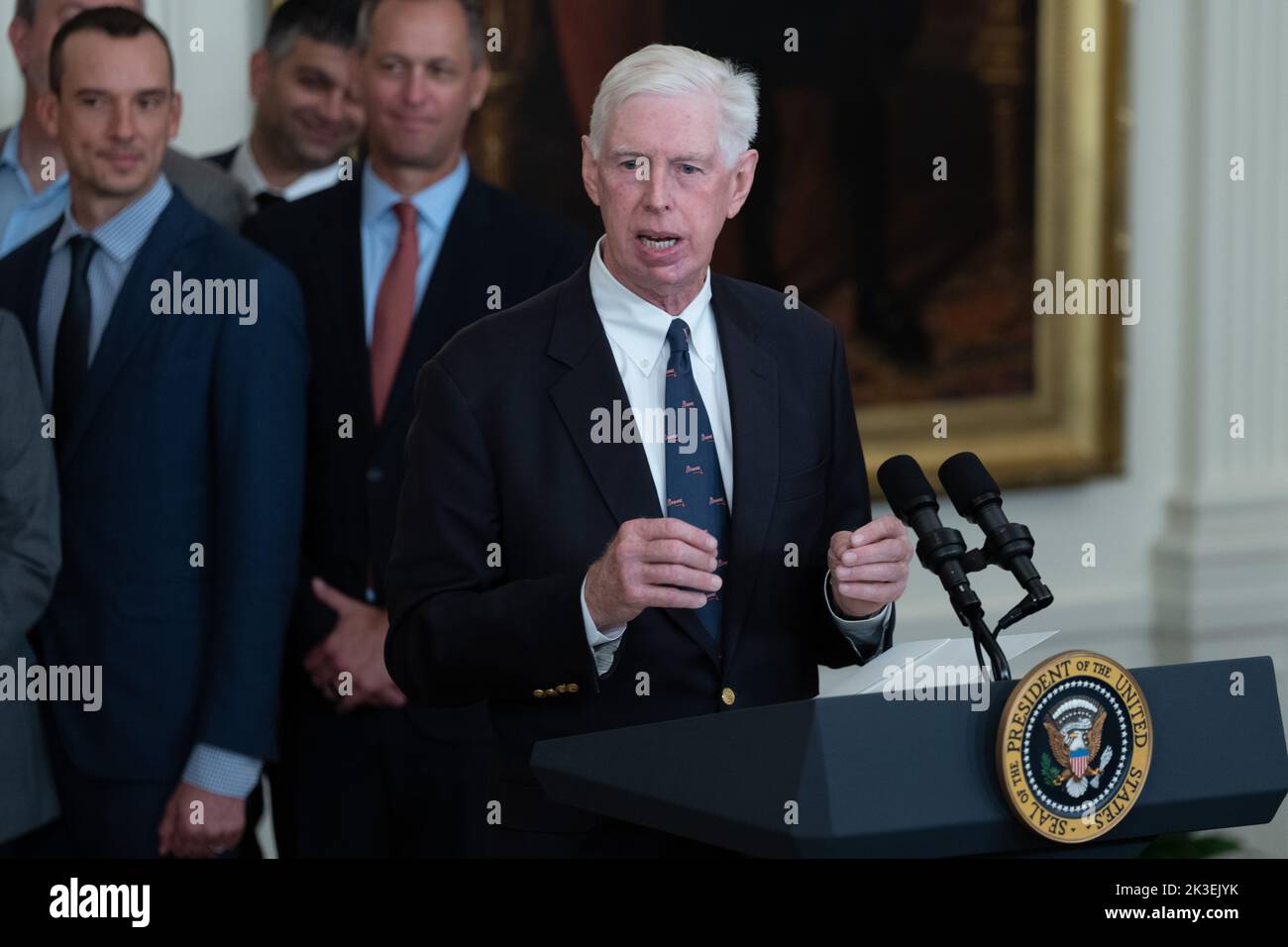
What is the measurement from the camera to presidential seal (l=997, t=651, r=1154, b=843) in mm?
1868

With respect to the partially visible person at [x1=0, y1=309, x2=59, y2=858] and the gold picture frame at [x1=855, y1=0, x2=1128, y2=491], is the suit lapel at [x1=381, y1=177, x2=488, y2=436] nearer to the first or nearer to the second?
the partially visible person at [x1=0, y1=309, x2=59, y2=858]

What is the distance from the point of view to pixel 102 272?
3672 millimetres

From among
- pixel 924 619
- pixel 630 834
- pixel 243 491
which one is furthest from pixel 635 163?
pixel 924 619

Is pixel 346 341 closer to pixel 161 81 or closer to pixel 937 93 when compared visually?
pixel 161 81

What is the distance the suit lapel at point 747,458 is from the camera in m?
2.41

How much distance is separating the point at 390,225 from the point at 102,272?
0.62 m

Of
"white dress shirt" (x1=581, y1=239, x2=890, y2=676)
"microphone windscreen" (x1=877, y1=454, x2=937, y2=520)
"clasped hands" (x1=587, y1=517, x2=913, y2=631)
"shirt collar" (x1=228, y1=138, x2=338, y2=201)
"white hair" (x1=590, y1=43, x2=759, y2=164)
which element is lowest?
"clasped hands" (x1=587, y1=517, x2=913, y2=631)

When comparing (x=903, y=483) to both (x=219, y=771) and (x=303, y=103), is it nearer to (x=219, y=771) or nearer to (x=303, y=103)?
(x=219, y=771)

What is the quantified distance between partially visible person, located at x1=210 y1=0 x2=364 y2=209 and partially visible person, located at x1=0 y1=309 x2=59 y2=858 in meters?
0.97

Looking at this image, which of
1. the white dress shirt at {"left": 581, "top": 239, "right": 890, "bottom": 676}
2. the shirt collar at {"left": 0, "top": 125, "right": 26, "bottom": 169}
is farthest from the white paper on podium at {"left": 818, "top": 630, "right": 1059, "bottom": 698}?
the shirt collar at {"left": 0, "top": 125, "right": 26, "bottom": 169}

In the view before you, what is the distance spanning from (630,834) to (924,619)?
2.83 meters

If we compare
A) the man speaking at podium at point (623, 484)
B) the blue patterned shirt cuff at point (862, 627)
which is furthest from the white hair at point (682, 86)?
the blue patterned shirt cuff at point (862, 627)

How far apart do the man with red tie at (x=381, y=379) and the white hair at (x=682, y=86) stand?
1.33 metres

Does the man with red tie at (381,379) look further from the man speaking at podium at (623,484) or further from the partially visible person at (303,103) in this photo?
the man speaking at podium at (623,484)
